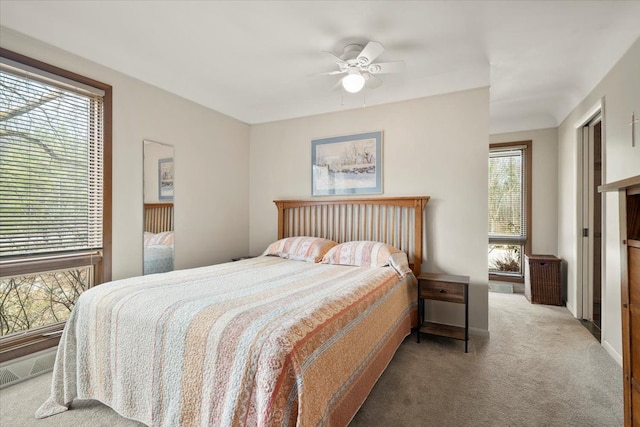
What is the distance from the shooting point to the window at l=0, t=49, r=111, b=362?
7.08 feet

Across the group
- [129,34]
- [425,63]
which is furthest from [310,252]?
[129,34]

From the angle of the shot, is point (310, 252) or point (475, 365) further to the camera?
point (310, 252)

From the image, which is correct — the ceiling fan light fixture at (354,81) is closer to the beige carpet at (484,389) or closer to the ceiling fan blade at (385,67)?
the ceiling fan blade at (385,67)

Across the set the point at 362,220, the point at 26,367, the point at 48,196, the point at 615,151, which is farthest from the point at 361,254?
the point at 26,367

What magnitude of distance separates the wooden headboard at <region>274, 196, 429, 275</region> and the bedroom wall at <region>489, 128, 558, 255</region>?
2.57 metres

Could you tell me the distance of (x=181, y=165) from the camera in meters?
3.34

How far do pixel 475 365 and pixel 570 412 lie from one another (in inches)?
25.6

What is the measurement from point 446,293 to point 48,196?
10.7 ft

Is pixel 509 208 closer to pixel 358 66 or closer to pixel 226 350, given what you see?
pixel 358 66

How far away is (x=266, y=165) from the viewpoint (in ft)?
13.8

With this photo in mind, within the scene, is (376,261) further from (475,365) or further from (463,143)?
(463,143)

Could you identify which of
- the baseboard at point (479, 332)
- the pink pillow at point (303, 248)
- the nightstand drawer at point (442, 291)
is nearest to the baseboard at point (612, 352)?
the baseboard at point (479, 332)

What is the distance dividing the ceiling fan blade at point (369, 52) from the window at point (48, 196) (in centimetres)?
214

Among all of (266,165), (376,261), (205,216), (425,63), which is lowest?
(376,261)
